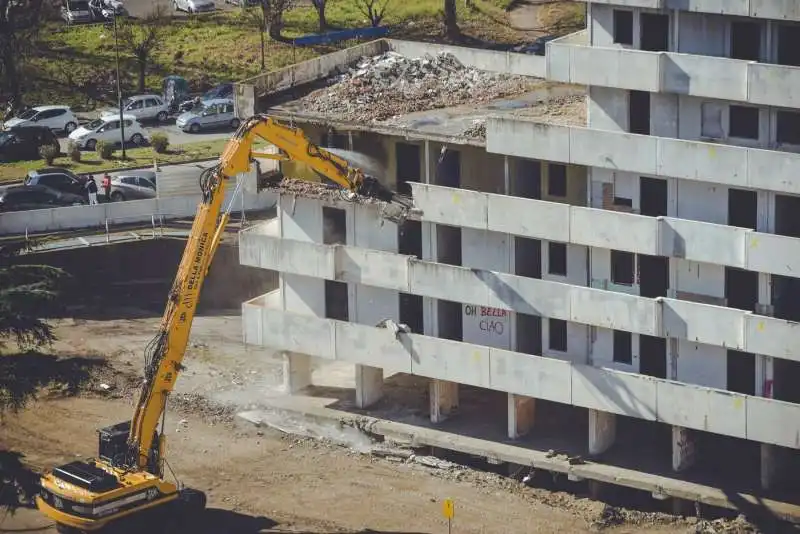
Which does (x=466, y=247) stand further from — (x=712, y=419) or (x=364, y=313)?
(x=712, y=419)

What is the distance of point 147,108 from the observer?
301ft

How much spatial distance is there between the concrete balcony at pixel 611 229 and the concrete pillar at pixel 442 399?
4856 millimetres

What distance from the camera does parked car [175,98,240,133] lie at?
89500 mm

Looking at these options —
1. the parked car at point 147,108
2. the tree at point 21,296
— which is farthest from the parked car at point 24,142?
the tree at point 21,296

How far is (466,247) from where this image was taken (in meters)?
58.4

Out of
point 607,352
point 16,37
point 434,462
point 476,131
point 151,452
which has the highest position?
point 476,131

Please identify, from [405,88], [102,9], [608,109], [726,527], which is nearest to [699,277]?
[608,109]

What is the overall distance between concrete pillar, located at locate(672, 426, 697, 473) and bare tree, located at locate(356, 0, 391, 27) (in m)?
47.4

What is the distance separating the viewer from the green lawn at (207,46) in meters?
96.6

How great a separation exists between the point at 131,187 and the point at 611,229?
1183 inches

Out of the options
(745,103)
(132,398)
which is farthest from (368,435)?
(745,103)

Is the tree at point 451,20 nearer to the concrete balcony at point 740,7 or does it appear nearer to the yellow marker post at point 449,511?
the yellow marker post at point 449,511

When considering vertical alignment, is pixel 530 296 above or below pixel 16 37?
below

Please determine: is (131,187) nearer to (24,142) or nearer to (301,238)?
(24,142)
